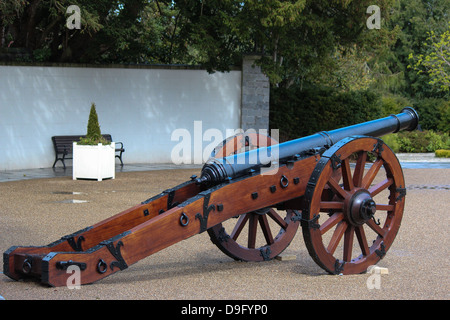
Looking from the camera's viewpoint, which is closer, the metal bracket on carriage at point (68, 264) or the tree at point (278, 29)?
the metal bracket on carriage at point (68, 264)

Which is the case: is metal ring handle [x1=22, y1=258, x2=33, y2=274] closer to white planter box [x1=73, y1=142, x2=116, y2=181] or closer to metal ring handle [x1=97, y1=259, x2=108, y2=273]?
metal ring handle [x1=97, y1=259, x2=108, y2=273]

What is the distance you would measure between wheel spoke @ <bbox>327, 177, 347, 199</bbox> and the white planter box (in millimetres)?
8190

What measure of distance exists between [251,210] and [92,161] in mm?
8148

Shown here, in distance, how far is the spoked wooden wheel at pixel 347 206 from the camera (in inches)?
232

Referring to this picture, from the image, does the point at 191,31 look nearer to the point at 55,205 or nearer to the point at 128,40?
the point at 128,40

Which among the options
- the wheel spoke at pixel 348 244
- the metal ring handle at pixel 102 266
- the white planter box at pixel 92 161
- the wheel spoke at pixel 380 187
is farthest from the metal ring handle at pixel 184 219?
the white planter box at pixel 92 161

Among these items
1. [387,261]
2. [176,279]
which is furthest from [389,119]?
[176,279]

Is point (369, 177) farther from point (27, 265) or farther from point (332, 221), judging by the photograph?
point (27, 265)

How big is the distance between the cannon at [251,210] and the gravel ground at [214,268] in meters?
0.19

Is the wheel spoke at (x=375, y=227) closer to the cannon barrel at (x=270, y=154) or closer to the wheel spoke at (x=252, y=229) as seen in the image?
the cannon barrel at (x=270, y=154)

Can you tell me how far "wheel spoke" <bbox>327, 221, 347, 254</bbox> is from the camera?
6.07 m

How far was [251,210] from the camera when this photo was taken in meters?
6.01
